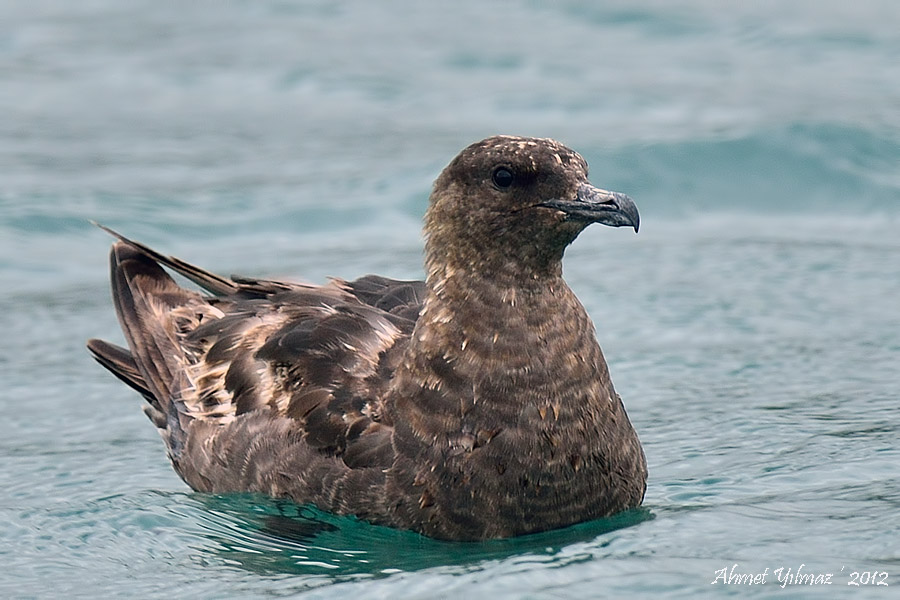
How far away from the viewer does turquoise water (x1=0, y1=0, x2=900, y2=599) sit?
243 inches

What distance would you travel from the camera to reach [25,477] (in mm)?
7660

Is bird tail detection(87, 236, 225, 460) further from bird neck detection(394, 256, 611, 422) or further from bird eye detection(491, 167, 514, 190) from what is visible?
bird eye detection(491, 167, 514, 190)

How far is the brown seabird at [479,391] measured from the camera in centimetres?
602

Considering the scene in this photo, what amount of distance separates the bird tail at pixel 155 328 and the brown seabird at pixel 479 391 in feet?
2.99

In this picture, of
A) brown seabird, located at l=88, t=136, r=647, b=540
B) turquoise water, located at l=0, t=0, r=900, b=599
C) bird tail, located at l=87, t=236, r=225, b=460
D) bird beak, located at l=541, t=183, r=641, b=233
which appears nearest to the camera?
bird beak, located at l=541, t=183, r=641, b=233

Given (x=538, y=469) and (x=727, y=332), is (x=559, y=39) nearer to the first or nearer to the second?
(x=727, y=332)

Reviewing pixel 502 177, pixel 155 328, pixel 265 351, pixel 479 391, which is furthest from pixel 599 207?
pixel 155 328

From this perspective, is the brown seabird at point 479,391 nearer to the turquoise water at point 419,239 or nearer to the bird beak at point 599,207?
the bird beak at point 599,207

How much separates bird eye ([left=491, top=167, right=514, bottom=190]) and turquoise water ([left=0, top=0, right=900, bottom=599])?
129cm

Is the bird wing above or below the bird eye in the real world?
below

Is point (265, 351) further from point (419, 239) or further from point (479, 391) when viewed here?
point (419, 239)

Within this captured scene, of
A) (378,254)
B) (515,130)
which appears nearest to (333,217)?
(378,254)

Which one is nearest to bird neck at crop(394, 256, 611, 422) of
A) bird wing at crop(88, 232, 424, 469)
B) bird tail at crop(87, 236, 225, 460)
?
bird wing at crop(88, 232, 424, 469)

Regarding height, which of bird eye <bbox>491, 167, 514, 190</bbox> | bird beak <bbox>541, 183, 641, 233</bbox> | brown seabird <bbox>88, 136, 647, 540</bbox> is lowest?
brown seabird <bbox>88, 136, 647, 540</bbox>
